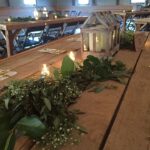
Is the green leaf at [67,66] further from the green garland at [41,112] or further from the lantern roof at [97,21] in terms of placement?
the lantern roof at [97,21]

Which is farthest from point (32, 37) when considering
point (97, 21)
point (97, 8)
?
point (97, 8)

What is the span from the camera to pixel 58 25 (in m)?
5.61

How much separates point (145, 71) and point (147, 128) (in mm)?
663

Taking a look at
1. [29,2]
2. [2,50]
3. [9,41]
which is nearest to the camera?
[9,41]

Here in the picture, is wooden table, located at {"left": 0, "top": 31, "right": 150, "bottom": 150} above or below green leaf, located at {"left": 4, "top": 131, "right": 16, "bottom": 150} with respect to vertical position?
below

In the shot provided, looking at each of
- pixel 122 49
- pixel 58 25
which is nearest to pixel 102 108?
pixel 122 49

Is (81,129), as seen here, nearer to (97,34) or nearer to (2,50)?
(97,34)

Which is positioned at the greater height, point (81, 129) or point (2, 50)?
point (81, 129)

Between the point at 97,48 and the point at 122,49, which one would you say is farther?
the point at 122,49

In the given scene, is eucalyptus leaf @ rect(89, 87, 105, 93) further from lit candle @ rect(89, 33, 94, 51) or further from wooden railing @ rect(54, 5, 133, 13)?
wooden railing @ rect(54, 5, 133, 13)

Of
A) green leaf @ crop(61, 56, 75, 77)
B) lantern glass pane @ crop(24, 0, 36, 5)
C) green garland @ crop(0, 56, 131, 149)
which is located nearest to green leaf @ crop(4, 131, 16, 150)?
green garland @ crop(0, 56, 131, 149)

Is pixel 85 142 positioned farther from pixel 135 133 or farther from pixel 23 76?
pixel 23 76

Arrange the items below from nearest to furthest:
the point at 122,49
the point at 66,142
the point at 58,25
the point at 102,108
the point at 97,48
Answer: the point at 66,142
the point at 102,108
the point at 97,48
the point at 122,49
the point at 58,25

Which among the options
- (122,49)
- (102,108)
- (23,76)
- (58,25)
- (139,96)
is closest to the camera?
(102,108)
